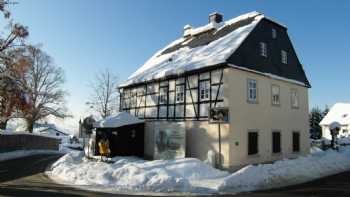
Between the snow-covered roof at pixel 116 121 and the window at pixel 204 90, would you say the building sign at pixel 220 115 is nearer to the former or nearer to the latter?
the window at pixel 204 90

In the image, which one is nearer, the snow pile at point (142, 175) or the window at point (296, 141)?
the snow pile at point (142, 175)

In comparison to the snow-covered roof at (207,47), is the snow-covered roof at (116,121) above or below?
below

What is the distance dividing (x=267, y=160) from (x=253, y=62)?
237 inches

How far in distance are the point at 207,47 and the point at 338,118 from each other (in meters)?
41.3

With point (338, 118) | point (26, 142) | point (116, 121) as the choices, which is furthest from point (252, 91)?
point (338, 118)

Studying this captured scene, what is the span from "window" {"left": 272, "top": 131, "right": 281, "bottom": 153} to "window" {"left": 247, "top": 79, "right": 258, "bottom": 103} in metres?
2.94

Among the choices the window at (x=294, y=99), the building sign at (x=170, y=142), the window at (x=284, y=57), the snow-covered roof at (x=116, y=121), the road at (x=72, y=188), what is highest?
the window at (x=284, y=57)

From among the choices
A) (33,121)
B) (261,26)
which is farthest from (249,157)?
(33,121)

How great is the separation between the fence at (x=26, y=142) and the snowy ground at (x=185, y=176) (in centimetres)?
1237

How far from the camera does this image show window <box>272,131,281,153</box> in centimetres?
2097

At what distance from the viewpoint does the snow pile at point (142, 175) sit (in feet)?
43.2

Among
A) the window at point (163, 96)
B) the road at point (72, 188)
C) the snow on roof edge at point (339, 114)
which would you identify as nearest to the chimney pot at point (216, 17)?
the window at point (163, 96)

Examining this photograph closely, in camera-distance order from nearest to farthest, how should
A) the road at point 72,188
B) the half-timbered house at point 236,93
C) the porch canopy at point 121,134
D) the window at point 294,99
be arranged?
1. the road at point 72,188
2. the half-timbered house at point 236,93
3. the porch canopy at point 121,134
4. the window at point 294,99

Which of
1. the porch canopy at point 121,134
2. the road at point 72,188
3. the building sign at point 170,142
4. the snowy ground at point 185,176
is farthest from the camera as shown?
the porch canopy at point 121,134
